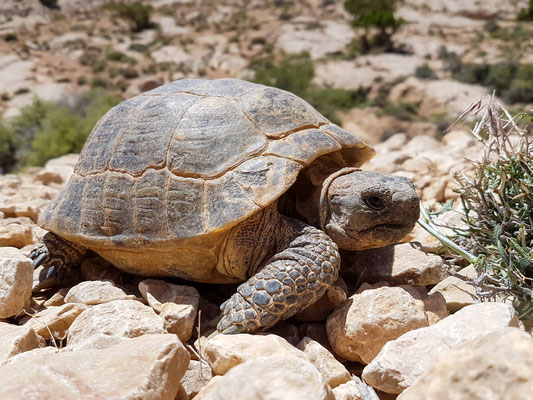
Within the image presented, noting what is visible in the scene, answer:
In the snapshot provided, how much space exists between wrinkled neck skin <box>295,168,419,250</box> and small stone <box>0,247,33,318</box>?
172 centimetres

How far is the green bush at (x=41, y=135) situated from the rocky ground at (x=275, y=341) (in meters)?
7.28

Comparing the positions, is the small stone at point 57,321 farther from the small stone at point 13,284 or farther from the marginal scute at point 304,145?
the marginal scute at point 304,145

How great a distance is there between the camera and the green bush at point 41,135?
10.4 m

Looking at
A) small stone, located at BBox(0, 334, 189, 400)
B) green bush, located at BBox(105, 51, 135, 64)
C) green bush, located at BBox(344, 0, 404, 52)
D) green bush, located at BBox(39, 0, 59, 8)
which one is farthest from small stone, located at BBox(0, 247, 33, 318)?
green bush, located at BBox(39, 0, 59, 8)

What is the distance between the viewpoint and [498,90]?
19.0 m

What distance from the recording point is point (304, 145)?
9.09ft

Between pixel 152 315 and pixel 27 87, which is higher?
pixel 152 315

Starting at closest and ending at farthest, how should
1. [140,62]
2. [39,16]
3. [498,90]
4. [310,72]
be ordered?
[498,90]
[310,72]
[140,62]
[39,16]

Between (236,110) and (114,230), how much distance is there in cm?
105

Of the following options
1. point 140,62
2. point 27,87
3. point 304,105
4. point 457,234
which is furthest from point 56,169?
point 140,62

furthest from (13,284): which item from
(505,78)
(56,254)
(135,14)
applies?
(135,14)

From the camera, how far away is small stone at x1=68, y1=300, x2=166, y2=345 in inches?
88.4

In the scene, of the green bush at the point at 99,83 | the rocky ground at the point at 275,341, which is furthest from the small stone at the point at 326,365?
the green bush at the point at 99,83

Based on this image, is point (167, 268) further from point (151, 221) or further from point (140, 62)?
point (140, 62)
